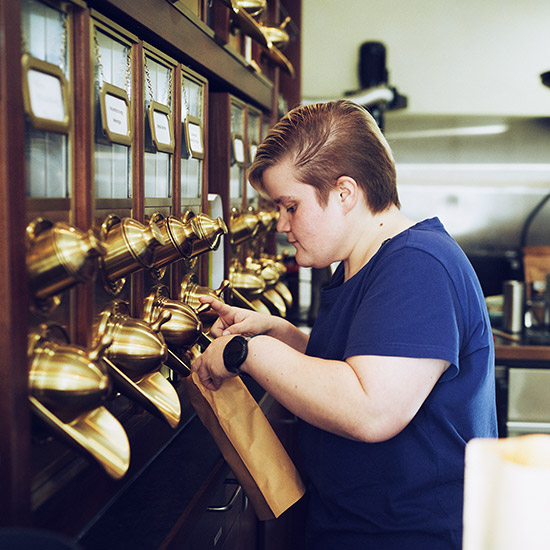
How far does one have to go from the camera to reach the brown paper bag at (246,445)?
3.57 ft

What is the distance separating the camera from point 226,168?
1.54 m

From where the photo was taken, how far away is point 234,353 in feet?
3.54

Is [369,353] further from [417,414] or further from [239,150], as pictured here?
[239,150]

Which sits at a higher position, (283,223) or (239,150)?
(239,150)

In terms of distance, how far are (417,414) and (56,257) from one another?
674 mm

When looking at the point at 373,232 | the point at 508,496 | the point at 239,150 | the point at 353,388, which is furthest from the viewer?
the point at 239,150

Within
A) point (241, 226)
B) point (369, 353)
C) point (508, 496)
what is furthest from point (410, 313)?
point (241, 226)

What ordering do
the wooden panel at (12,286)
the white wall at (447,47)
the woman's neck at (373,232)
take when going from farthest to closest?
the white wall at (447,47) → the woman's neck at (373,232) → the wooden panel at (12,286)

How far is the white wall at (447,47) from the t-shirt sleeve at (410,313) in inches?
99.0

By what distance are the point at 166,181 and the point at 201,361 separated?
323mm

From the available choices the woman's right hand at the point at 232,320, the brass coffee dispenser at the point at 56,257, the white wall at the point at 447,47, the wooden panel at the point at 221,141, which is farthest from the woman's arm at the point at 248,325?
the white wall at the point at 447,47

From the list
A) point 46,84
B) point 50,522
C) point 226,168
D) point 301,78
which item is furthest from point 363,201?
point 301,78

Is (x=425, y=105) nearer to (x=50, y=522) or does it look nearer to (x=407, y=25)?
(x=407, y=25)

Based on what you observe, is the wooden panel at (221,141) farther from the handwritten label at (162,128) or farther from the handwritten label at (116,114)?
the handwritten label at (116,114)
